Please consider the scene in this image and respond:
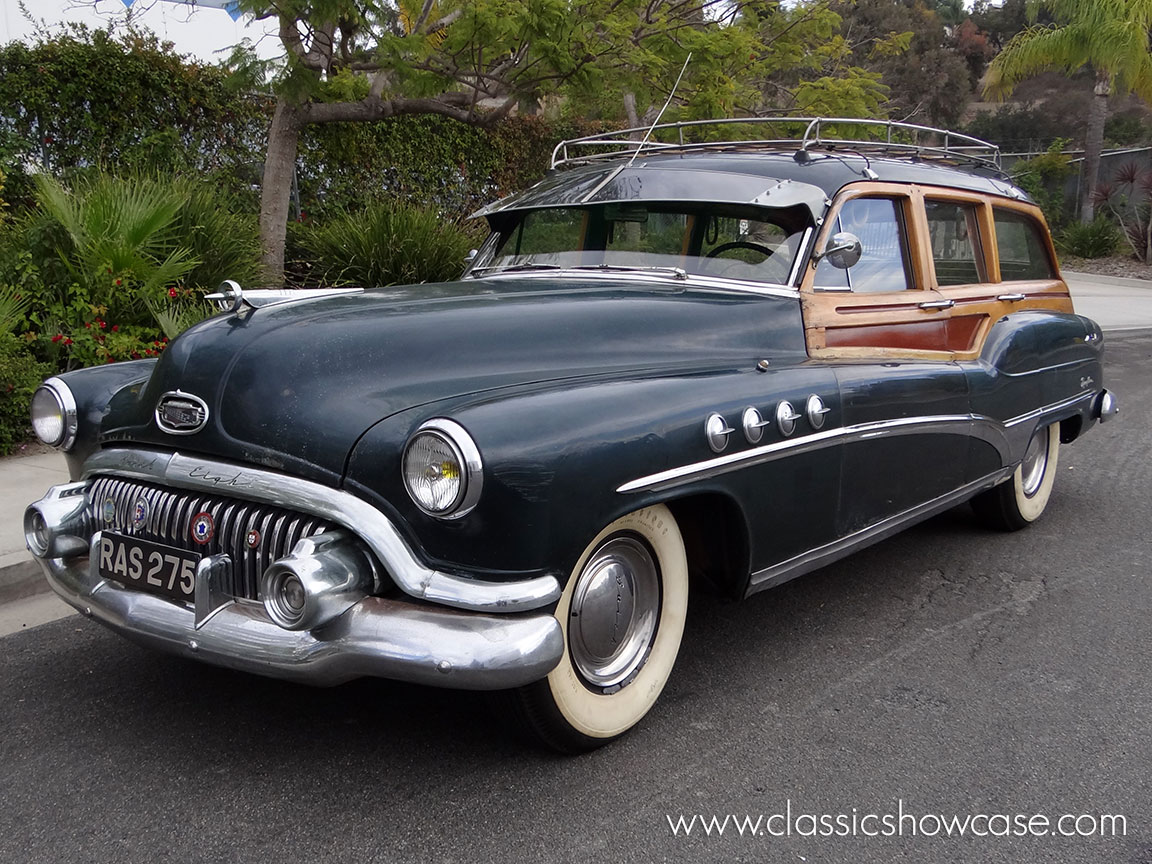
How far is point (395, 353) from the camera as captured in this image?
284cm

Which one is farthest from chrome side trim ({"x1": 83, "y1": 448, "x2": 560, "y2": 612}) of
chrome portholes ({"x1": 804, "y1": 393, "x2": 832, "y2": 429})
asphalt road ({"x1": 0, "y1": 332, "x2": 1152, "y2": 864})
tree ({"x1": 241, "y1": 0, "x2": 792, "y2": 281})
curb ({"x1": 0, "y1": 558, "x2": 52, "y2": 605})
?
tree ({"x1": 241, "y1": 0, "x2": 792, "y2": 281})

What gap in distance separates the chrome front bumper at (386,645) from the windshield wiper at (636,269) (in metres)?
1.68

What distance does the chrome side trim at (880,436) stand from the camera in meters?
2.82

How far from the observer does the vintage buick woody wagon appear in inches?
96.8

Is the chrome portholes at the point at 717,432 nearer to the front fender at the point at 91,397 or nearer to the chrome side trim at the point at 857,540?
the chrome side trim at the point at 857,540

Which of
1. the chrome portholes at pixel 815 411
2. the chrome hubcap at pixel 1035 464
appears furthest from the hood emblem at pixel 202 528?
the chrome hubcap at pixel 1035 464

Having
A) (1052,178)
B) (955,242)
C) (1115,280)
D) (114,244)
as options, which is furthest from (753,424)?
(1052,178)

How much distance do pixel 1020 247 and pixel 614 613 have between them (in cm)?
345

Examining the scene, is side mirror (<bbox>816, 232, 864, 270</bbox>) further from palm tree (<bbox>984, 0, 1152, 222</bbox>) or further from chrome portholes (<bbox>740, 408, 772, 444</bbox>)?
palm tree (<bbox>984, 0, 1152, 222</bbox>)

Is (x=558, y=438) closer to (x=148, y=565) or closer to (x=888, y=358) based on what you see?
(x=148, y=565)

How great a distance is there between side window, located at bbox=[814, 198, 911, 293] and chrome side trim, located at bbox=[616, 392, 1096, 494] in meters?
0.56

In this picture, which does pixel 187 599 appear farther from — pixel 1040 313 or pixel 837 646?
pixel 1040 313

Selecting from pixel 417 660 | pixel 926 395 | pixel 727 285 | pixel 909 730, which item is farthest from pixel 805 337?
pixel 417 660

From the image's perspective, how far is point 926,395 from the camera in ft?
12.7
